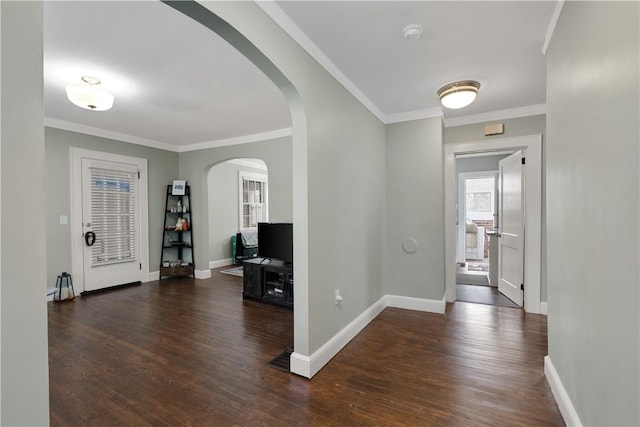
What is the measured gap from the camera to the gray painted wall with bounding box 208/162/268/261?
21.8ft

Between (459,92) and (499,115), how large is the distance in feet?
4.17

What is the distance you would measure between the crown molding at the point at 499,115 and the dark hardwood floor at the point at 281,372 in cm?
247

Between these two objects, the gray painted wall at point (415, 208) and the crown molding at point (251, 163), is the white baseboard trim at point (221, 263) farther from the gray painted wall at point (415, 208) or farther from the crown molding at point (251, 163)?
the gray painted wall at point (415, 208)

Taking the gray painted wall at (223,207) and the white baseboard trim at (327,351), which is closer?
the white baseboard trim at (327,351)

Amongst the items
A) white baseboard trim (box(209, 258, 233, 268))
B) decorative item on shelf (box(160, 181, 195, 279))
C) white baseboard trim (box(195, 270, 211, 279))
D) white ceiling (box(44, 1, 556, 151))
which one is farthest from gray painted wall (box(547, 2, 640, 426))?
white baseboard trim (box(209, 258, 233, 268))

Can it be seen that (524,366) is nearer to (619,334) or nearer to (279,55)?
(619,334)

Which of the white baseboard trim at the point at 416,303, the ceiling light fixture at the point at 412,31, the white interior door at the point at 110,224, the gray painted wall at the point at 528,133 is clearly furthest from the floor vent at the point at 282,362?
the white interior door at the point at 110,224

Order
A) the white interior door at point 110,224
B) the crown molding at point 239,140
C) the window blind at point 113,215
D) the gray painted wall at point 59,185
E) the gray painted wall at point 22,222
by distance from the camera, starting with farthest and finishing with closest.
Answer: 1. the crown molding at point 239,140
2. the window blind at point 113,215
3. the white interior door at point 110,224
4. the gray painted wall at point 59,185
5. the gray painted wall at point 22,222

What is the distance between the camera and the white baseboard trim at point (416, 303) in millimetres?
3623

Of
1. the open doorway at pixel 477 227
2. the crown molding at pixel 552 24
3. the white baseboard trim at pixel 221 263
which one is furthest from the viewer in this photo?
the white baseboard trim at pixel 221 263

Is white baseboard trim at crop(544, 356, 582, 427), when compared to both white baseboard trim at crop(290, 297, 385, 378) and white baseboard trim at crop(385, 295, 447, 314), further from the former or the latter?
white baseboard trim at crop(290, 297, 385, 378)

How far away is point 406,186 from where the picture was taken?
3.79 m

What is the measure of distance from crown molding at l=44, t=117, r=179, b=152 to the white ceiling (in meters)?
0.24

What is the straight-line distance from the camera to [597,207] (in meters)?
1.32
